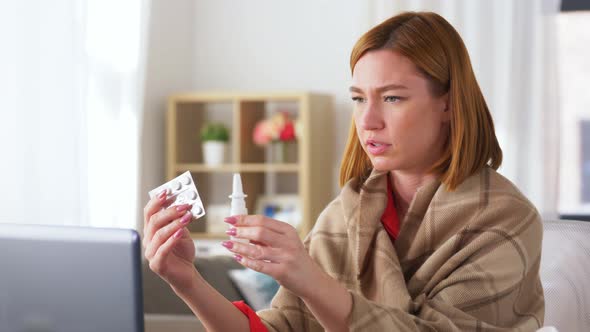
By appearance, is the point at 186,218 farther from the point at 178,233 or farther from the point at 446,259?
the point at 446,259

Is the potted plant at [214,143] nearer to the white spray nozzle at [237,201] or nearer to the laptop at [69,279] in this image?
the white spray nozzle at [237,201]

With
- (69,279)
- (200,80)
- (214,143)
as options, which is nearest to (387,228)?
(69,279)

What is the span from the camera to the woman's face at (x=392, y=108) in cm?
149

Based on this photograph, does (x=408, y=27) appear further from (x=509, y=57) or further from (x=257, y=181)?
(x=257, y=181)

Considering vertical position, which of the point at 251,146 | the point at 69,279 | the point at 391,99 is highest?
the point at 391,99

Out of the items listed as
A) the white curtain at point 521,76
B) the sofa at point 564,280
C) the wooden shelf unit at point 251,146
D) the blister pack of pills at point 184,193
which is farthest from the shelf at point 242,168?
the blister pack of pills at point 184,193

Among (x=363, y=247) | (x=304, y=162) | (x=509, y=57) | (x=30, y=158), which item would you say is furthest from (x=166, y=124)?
(x=363, y=247)

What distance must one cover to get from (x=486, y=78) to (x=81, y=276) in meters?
3.66

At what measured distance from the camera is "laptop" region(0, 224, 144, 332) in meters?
1.11

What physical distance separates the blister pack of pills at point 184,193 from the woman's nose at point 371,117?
320mm

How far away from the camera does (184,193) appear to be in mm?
1314

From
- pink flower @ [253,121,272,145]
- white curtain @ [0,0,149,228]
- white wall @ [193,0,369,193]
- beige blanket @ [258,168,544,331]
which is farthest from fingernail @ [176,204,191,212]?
white wall @ [193,0,369,193]

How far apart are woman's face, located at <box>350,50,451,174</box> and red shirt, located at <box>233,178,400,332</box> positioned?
5.4 inches

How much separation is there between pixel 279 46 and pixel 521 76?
133 centimetres
